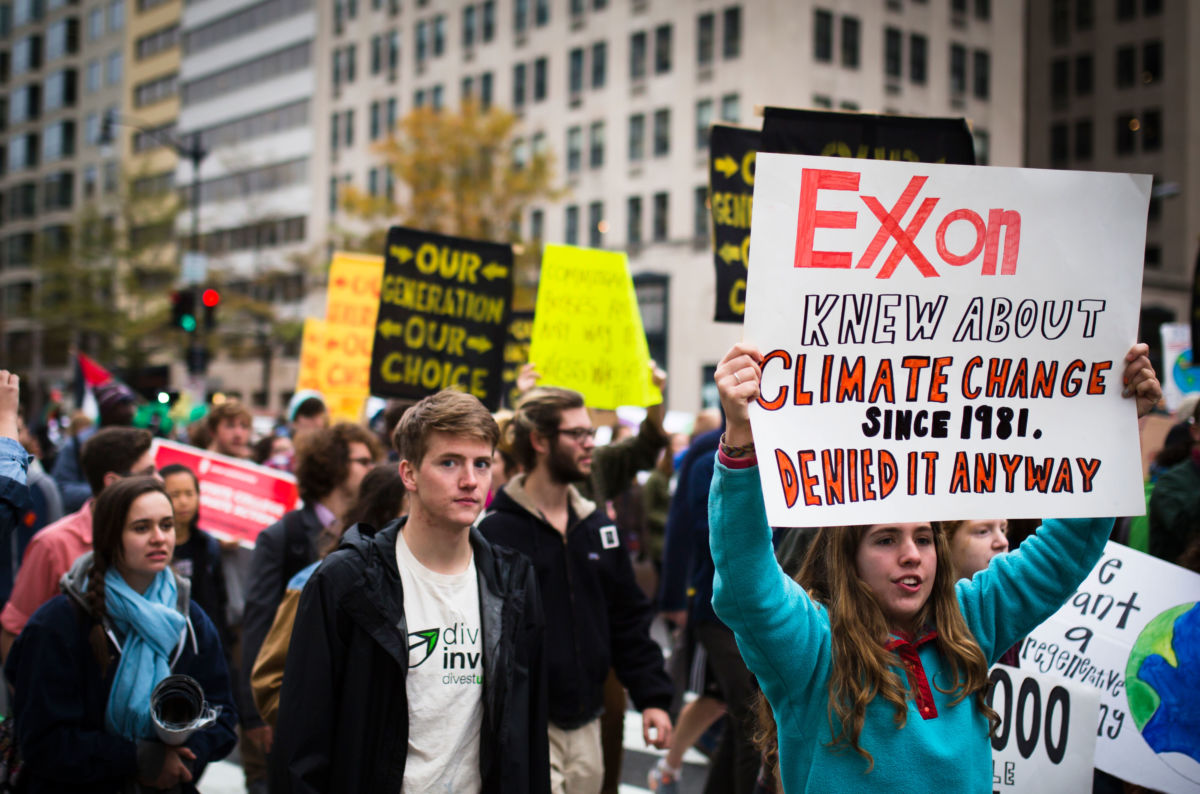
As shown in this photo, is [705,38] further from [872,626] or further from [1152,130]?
[872,626]

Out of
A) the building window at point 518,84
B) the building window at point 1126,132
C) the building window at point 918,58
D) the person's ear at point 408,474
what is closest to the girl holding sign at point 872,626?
the person's ear at point 408,474

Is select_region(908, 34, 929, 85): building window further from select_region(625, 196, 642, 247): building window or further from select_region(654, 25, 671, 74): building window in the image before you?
select_region(625, 196, 642, 247): building window

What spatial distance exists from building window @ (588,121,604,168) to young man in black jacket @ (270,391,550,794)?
42.4 m

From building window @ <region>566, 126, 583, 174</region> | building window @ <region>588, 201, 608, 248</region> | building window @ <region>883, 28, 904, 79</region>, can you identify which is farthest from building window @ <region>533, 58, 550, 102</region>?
building window @ <region>883, 28, 904, 79</region>

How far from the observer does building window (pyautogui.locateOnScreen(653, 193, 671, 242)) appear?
43.1 m

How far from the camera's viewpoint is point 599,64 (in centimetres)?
4569

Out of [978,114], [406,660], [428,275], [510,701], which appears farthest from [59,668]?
[978,114]

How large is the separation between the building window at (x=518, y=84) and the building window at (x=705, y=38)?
8754mm

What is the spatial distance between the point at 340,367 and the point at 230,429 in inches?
106

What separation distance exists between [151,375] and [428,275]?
5397cm

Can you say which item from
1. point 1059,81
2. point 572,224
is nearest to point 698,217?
point 572,224

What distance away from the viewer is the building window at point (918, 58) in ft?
144

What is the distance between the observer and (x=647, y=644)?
5.29 metres

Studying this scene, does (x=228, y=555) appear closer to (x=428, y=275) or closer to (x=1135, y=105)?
(x=428, y=275)
